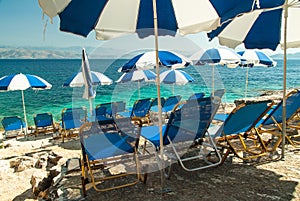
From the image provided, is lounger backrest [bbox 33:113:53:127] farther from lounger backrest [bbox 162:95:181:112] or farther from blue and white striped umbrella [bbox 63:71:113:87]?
lounger backrest [bbox 162:95:181:112]

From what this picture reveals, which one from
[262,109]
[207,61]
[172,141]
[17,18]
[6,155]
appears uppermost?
[17,18]

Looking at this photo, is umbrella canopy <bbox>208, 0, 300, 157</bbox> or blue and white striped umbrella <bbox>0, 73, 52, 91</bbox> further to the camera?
blue and white striped umbrella <bbox>0, 73, 52, 91</bbox>

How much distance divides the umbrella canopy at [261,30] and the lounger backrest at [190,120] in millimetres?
1959

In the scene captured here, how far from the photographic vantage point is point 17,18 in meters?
118

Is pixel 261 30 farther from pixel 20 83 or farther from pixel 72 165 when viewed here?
pixel 20 83

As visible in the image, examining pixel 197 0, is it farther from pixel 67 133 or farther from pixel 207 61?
pixel 67 133

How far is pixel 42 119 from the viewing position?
27.0 feet

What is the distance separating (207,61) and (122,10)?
5175mm

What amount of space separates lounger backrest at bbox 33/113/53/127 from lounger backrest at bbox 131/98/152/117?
9.43ft

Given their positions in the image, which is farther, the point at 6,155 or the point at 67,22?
the point at 6,155

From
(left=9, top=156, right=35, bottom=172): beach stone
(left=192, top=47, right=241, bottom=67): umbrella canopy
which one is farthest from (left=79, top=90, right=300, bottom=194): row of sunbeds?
(left=192, top=47, right=241, bottom=67): umbrella canopy

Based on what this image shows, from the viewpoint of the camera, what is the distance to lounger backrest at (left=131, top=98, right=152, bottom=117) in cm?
774

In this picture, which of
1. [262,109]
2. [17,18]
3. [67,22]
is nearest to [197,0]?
[67,22]

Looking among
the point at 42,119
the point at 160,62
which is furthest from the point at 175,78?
the point at 42,119
